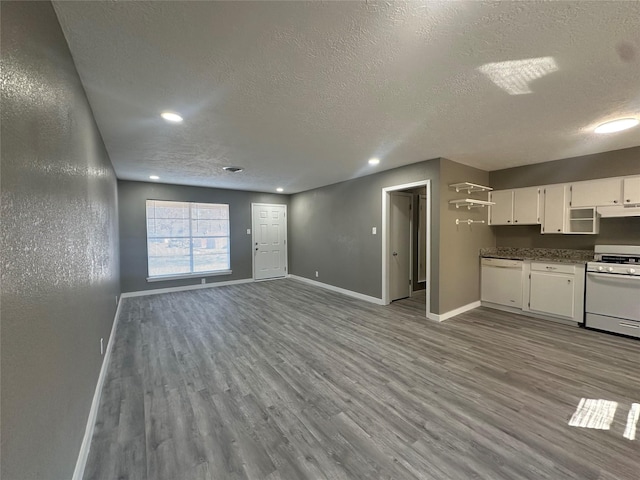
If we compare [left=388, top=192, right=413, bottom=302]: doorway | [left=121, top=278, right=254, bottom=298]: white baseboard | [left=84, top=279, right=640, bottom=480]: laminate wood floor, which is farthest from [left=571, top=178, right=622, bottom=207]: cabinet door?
[left=121, top=278, right=254, bottom=298]: white baseboard

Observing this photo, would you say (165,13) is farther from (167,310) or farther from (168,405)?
(167,310)

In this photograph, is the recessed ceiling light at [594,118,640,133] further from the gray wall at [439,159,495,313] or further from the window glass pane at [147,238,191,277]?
the window glass pane at [147,238,191,277]

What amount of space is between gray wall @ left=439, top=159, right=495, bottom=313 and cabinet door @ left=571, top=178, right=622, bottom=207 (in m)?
1.17

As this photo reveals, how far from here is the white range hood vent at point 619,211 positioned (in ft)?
10.8

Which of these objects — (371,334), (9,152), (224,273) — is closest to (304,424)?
(371,334)

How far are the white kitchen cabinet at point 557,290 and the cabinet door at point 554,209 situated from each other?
1.88ft

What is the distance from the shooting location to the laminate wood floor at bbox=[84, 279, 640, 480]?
1.56 m

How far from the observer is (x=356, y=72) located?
1782 millimetres

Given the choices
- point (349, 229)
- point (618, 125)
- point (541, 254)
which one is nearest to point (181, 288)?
point (349, 229)

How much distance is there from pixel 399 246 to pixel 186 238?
4.67 m

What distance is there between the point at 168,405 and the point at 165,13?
2575 mm

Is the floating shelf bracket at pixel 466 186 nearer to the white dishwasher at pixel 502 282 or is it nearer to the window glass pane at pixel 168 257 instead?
the white dishwasher at pixel 502 282

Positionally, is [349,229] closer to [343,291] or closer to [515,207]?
[343,291]

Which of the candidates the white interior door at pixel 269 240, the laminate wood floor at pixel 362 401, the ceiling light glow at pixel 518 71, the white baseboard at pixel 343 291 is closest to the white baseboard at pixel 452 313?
the laminate wood floor at pixel 362 401
